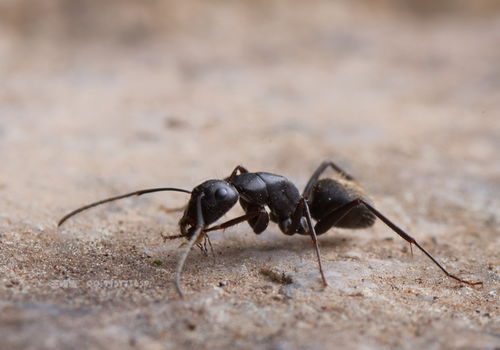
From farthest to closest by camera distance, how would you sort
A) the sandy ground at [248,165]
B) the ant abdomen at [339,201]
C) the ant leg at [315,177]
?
the ant leg at [315,177], the ant abdomen at [339,201], the sandy ground at [248,165]

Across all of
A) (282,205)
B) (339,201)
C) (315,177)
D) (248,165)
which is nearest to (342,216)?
(339,201)

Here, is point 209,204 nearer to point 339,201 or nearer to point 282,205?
point 282,205

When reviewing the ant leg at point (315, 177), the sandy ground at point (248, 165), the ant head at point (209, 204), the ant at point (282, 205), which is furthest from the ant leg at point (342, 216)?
the ant head at point (209, 204)

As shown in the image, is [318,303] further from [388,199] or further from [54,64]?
[54,64]

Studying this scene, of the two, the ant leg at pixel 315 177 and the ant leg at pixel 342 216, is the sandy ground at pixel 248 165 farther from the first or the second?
the ant leg at pixel 315 177

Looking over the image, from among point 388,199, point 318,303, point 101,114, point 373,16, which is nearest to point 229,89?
point 101,114

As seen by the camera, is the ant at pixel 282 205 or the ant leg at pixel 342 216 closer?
the ant at pixel 282 205
